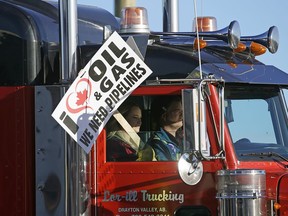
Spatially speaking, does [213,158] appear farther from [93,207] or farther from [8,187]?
[8,187]

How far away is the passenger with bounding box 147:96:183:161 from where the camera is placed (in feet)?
21.5

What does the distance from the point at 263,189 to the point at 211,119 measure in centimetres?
63

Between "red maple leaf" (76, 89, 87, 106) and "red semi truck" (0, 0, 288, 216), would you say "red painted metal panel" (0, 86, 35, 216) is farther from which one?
"red maple leaf" (76, 89, 87, 106)

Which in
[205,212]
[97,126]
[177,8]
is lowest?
[205,212]

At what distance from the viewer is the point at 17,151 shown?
6699 mm

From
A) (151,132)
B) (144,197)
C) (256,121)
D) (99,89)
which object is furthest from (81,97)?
(256,121)

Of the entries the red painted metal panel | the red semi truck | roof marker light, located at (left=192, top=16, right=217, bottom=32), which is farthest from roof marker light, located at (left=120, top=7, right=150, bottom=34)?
roof marker light, located at (left=192, top=16, right=217, bottom=32)

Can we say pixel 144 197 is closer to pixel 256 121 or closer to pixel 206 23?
pixel 256 121

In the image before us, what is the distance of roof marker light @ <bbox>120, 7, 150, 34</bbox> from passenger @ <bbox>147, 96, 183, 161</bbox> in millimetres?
704

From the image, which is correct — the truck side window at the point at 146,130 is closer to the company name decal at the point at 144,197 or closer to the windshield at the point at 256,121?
the company name decal at the point at 144,197

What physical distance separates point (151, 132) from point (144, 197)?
1.58ft

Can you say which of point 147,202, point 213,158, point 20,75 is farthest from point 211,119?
point 20,75

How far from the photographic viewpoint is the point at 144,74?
21.4 feet

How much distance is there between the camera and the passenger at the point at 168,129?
654cm
